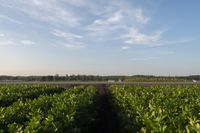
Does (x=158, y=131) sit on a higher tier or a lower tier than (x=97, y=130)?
higher

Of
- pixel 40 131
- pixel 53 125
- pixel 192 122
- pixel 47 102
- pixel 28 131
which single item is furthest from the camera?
pixel 47 102

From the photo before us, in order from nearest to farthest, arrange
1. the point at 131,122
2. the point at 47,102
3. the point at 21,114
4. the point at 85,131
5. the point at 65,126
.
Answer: the point at 65,126 < the point at 21,114 < the point at 131,122 < the point at 85,131 < the point at 47,102

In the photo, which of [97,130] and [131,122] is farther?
[97,130]

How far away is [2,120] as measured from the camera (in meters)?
12.9

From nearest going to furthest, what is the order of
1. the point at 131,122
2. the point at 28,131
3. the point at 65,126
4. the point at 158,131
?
the point at 158,131
the point at 28,131
the point at 65,126
the point at 131,122

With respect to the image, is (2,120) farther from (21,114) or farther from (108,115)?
(108,115)

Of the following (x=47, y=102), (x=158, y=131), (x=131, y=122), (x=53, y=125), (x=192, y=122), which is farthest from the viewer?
(x=47, y=102)

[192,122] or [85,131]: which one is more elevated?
[192,122]

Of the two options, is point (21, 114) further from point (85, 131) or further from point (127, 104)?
point (127, 104)

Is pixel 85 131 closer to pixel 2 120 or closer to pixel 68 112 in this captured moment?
pixel 68 112

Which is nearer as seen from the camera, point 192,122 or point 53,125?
point 192,122

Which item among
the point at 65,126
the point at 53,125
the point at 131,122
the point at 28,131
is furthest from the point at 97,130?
the point at 28,131

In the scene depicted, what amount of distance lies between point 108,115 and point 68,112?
12.1 meters

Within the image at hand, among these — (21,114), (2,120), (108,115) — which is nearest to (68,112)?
(21,114)
